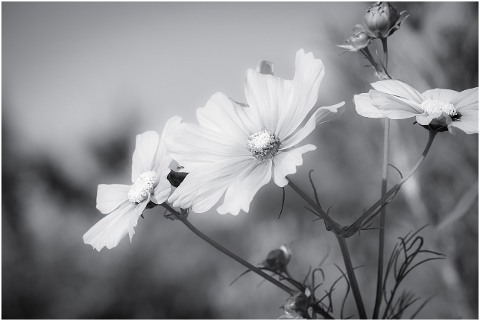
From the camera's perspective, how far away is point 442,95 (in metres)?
0.43

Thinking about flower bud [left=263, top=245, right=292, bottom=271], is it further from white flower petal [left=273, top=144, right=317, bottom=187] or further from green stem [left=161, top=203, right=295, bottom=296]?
white flower petal [left=273, top=144, right=317, bottom=187]

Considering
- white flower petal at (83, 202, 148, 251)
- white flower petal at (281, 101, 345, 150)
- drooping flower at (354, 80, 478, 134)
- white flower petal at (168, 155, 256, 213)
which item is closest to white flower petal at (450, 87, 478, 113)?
drooping flower at (354, 80, 478, 134)

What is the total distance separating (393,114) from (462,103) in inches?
3.9

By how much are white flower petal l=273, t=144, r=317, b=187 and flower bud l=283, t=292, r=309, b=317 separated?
160mm

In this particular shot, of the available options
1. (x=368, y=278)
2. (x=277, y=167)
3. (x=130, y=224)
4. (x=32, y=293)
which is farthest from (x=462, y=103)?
(x=32, y=293)

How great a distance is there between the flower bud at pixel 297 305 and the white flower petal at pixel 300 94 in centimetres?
18

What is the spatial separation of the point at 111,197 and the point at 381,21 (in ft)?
1.30

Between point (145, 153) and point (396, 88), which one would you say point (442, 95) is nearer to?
point (396, 88)

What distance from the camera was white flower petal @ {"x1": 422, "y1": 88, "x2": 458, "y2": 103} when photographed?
42 centimetres

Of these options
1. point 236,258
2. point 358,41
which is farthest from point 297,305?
point 358,41

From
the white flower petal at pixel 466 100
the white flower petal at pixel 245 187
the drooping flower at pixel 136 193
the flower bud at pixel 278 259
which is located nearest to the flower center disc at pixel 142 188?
the drooping flower at pixel 136 193

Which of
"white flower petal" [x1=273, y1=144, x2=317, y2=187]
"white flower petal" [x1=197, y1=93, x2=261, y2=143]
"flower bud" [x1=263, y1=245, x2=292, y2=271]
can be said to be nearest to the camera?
"white flower petal" [x1=273, y1=144, x2=317, y2=187]

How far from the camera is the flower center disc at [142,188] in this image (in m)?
0.45

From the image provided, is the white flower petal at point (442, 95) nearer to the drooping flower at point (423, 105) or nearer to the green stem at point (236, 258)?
the drooping flower at point (423, 105)
